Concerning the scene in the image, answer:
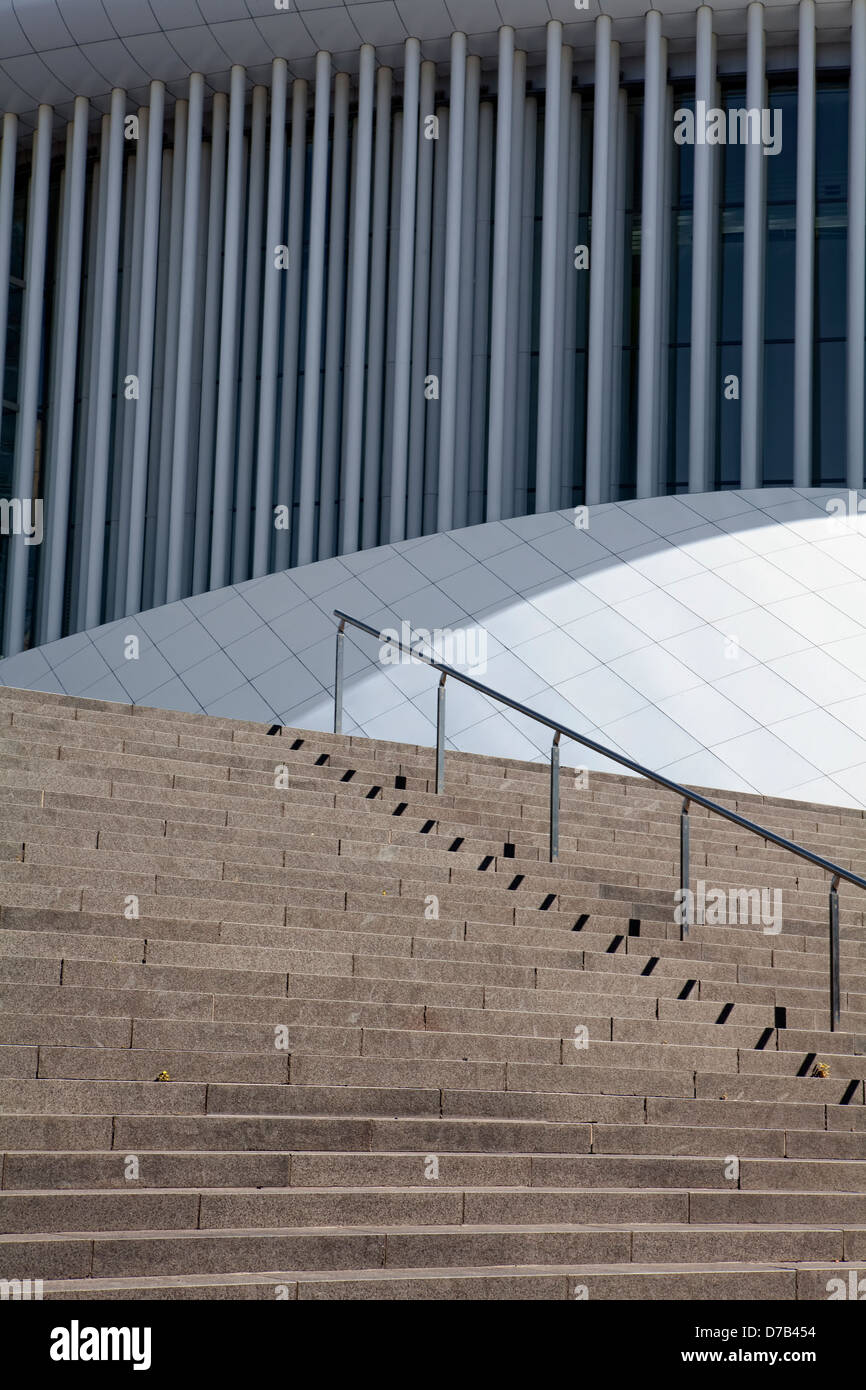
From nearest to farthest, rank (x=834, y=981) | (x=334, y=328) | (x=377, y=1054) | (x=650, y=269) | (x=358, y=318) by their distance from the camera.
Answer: (x=377, y=1054)
(x=834, y=981)
(x=650, y=269)
(x=358, y=318)
(x=334, y=328)

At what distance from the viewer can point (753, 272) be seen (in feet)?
66.8

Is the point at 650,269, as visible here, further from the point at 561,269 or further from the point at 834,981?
the point at 834,981

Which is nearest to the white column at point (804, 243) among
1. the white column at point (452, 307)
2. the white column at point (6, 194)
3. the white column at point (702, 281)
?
the white column at point (702, 281)

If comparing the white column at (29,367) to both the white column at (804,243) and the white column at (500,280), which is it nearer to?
the white column at (500,280)

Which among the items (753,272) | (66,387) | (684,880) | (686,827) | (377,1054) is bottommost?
(377,1054)

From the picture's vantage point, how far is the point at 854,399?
65.3 ft

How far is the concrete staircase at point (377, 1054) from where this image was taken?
5230 millimetres

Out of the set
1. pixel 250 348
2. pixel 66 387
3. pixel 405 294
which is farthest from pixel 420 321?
pixel 66 387

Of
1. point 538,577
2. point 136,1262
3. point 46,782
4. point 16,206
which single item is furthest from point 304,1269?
point 16,206

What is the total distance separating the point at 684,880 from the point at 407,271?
13.2 m

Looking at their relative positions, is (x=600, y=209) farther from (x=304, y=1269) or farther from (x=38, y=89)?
(x=304, y=1269)

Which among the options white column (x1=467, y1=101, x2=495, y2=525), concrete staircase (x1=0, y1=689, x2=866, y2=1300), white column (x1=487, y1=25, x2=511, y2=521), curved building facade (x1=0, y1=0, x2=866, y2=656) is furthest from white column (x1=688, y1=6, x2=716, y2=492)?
concrete staircase (x1=0, y1=689, x2=866, y2=1300)

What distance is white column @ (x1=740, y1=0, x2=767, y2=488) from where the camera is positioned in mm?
19938

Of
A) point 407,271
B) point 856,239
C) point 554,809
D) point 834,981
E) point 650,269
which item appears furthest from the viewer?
point 407,271
